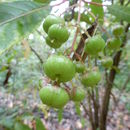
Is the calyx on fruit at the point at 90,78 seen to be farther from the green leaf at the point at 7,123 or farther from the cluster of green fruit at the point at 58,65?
the green leaf at the point at 7,123

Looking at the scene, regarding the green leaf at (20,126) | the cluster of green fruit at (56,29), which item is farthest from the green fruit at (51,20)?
the green leaf at (20,126)

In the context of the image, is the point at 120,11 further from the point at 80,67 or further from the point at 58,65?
the point at 58,65

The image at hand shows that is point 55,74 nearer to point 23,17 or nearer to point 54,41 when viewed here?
point 54,41

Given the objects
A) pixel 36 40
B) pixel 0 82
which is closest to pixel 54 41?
pixel 0 82

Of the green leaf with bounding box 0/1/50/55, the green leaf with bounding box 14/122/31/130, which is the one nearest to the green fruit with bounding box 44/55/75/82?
the green leaf with bounding box 0/1/50/55

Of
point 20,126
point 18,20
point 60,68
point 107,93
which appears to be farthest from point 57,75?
point 107,93
